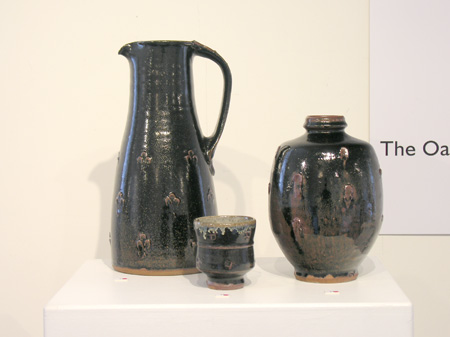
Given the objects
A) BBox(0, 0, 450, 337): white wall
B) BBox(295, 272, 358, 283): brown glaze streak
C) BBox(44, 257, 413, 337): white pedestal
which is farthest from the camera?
BBox(0, 0, 450, 337): white wall

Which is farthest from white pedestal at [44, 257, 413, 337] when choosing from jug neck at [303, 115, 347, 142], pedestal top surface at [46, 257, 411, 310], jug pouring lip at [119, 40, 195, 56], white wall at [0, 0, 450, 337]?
white wall at [0, 0, 450, 337]

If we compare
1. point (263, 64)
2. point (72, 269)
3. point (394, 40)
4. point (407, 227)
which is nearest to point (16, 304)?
point (72, 269)

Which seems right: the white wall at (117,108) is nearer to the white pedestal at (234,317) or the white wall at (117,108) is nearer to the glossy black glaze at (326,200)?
the glossy black glaze at (326,200)

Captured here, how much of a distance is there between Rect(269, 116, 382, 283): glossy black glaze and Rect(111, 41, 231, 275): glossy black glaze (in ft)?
0.50

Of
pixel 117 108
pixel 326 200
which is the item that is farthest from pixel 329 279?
pixel 117 108

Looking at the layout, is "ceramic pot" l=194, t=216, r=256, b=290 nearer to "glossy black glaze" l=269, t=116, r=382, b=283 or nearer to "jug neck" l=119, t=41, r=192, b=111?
"glossy black glaze" l=269, t=116, r=382, b=283

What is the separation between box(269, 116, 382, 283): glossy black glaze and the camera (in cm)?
98

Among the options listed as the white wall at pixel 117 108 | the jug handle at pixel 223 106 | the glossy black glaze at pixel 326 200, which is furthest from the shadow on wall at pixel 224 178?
the glossy black glaze at pixel 326 200

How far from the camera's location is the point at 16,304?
1.49m

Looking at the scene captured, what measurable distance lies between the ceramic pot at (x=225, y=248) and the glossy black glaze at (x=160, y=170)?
9cm

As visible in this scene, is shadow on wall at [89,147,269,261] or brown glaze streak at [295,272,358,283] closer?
brown glaze streak at [295,272,358,283]

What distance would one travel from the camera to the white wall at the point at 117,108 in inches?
56.2

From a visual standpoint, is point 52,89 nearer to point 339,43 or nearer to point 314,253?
point 339,43

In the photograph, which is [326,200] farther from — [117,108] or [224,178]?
[117,108]
